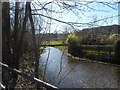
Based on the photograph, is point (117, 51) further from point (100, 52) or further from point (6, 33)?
point (6, 33)

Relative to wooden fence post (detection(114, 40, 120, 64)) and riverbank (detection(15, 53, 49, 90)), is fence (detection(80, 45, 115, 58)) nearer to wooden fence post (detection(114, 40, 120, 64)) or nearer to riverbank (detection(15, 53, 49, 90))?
wooden fence post (detection(114, 40, 120, 64))

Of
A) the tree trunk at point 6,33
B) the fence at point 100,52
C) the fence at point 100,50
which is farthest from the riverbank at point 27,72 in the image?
the fence at point 100,50

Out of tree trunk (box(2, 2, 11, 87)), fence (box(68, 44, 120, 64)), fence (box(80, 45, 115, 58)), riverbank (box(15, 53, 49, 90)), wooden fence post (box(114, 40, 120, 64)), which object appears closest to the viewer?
riverbank (box(15, 53, 49, 90))

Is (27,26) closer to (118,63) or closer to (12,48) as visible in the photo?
(12,48)

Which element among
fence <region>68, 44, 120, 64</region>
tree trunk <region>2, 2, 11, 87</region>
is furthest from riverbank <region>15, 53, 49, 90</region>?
fence <region>68, 44, 120, 64</region>

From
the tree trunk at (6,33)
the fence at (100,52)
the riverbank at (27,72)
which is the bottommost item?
the fence at (100,52)

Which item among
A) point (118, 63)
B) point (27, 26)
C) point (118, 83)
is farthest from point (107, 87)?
point (118, 63)

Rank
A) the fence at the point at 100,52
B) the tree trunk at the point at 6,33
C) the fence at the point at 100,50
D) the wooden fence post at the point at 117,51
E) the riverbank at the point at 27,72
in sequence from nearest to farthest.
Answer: the riverbank at the point at 27,72 → the tree trunk at the point at 6,33 → the wooden fence post at the point at 117,51 → the fence at the point at 100,52 → the fence at the point at 100,50

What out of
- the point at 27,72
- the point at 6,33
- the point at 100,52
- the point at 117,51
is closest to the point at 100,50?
the point at 100,52

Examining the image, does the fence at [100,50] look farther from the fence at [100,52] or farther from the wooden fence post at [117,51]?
the wooden fence post at [117,51]

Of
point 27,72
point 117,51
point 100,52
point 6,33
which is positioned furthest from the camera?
point 100,52

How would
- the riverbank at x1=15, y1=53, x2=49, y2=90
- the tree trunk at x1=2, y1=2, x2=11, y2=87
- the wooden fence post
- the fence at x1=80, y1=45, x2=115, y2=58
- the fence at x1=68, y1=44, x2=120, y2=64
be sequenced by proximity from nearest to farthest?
1. the riverbank at x1=15, y1=53, x2=49, y2=90
2. the tree trunk at x1=2, y1=2, x2=11, y2=87
3. the wooden fence post
4. the fence at x1=68, y1=44, x2=120, y2=64
5. the fence at x1=80, y1=45, x2=115, y2=58

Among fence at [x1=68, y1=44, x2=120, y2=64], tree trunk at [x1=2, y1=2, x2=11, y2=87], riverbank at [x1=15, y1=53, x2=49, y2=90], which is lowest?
fence at [x1=68, y1=44, x2=120, y2=64]

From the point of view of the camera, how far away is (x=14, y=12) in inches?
153
